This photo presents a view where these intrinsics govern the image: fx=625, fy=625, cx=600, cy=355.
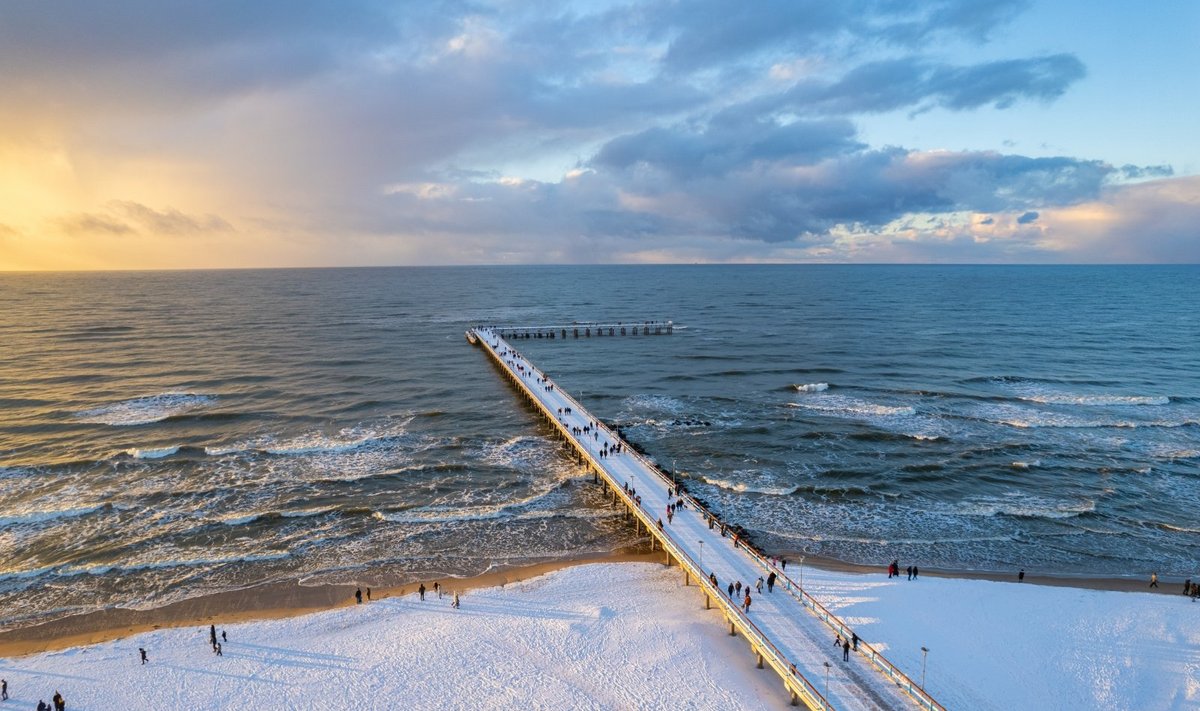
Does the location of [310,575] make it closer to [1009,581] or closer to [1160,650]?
[1009,581]

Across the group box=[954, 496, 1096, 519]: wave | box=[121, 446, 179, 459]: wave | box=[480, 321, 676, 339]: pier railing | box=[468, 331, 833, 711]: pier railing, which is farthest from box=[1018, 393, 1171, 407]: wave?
box=[121, 446, 179, 459]: wave

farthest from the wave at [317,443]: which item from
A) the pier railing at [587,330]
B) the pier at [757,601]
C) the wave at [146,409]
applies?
the pier railing at [587,330]

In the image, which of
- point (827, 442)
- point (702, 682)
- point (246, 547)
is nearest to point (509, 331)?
point (827, 442)

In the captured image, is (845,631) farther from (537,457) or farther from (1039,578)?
(537,457)

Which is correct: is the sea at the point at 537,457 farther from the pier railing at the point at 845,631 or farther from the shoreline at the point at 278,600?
the pier railing at the point at 845,631

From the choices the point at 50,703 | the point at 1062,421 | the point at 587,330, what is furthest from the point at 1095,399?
the point at 50,703
